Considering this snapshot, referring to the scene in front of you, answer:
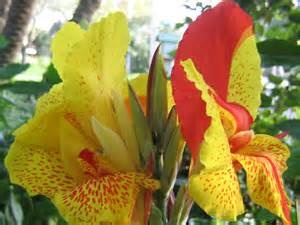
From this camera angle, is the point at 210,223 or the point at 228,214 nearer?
the point at 228,214

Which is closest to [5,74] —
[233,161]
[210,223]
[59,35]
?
[210,223]

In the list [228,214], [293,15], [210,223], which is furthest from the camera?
[293,15]

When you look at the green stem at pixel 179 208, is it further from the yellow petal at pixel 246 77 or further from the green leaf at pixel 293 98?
the green leaf at pixel 293 98

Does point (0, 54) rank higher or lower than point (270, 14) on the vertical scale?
lower

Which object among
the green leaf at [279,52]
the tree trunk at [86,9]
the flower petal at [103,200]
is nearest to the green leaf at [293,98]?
the green leaf at [279,52]

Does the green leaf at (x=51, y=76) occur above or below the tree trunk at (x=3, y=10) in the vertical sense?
below

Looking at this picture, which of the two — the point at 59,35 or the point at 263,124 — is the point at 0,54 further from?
the point at 59,35

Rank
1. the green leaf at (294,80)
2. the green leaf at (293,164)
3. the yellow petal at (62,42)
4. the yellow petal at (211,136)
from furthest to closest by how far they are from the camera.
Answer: the green leaf at (294,80)
the green leaf at (293,164)
the yellow petal at (62,42)
the yellow petal at (211,136)
